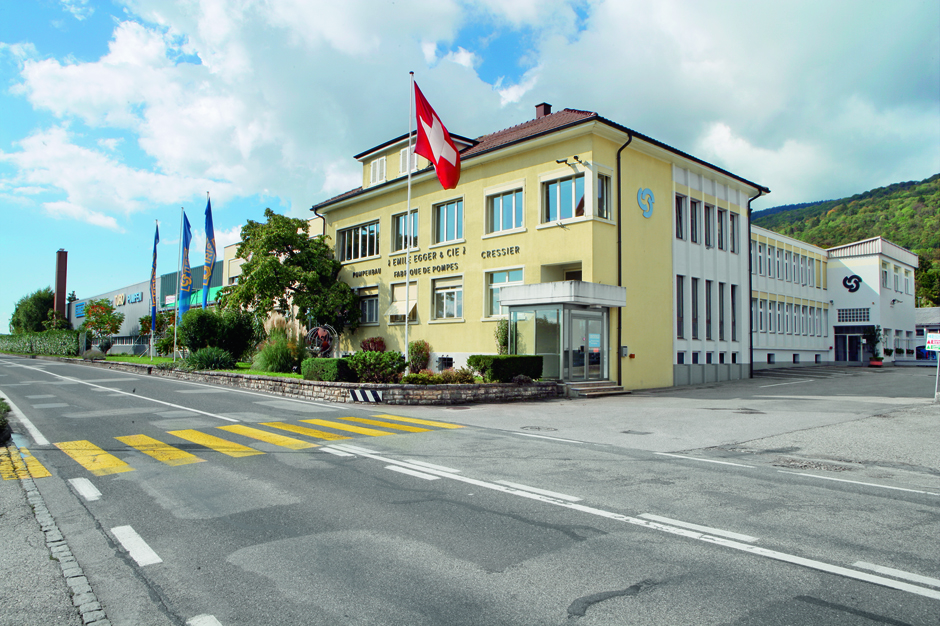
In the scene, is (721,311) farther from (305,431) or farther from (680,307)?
(305,431)

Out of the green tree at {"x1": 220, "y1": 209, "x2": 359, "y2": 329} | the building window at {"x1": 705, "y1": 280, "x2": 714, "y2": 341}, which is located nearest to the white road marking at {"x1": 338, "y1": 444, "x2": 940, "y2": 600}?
the building window at {"x1": 705, "y1": 280, "x2": 714, "y2": 341}

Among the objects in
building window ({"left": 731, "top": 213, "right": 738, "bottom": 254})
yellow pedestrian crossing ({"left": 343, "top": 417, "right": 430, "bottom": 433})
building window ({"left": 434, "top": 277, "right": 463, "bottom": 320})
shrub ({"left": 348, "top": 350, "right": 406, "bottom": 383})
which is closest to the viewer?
yellow pedestrian crossing ({"left": 343, "top": 417, "right": 430, "bottom": 433})

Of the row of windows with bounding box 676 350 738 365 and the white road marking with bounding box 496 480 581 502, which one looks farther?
the row of windows with bounding box 676 350 738 365

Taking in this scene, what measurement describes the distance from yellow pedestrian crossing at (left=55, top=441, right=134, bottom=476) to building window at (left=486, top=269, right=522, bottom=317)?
16526mm

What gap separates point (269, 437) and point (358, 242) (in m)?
23.3

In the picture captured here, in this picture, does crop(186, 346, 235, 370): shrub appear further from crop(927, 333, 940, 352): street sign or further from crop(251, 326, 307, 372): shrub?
crop(927, 333, 940, 352): street sign

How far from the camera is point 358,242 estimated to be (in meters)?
32.6

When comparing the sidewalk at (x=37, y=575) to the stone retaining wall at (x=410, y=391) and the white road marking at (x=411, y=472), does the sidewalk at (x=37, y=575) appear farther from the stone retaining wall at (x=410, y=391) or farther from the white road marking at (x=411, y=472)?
the stone retaining wall at (x=410, y=391)

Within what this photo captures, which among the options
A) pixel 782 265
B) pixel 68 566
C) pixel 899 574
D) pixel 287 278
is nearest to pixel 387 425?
pixel 68 566

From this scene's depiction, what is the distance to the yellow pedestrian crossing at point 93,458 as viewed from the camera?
754 cm

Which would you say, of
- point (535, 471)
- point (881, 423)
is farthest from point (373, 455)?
point (881, 423)

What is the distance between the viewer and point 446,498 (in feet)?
20.0

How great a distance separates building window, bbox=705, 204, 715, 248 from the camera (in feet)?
89.0

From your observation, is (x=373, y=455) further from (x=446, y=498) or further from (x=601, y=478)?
(x=601, y=478)
